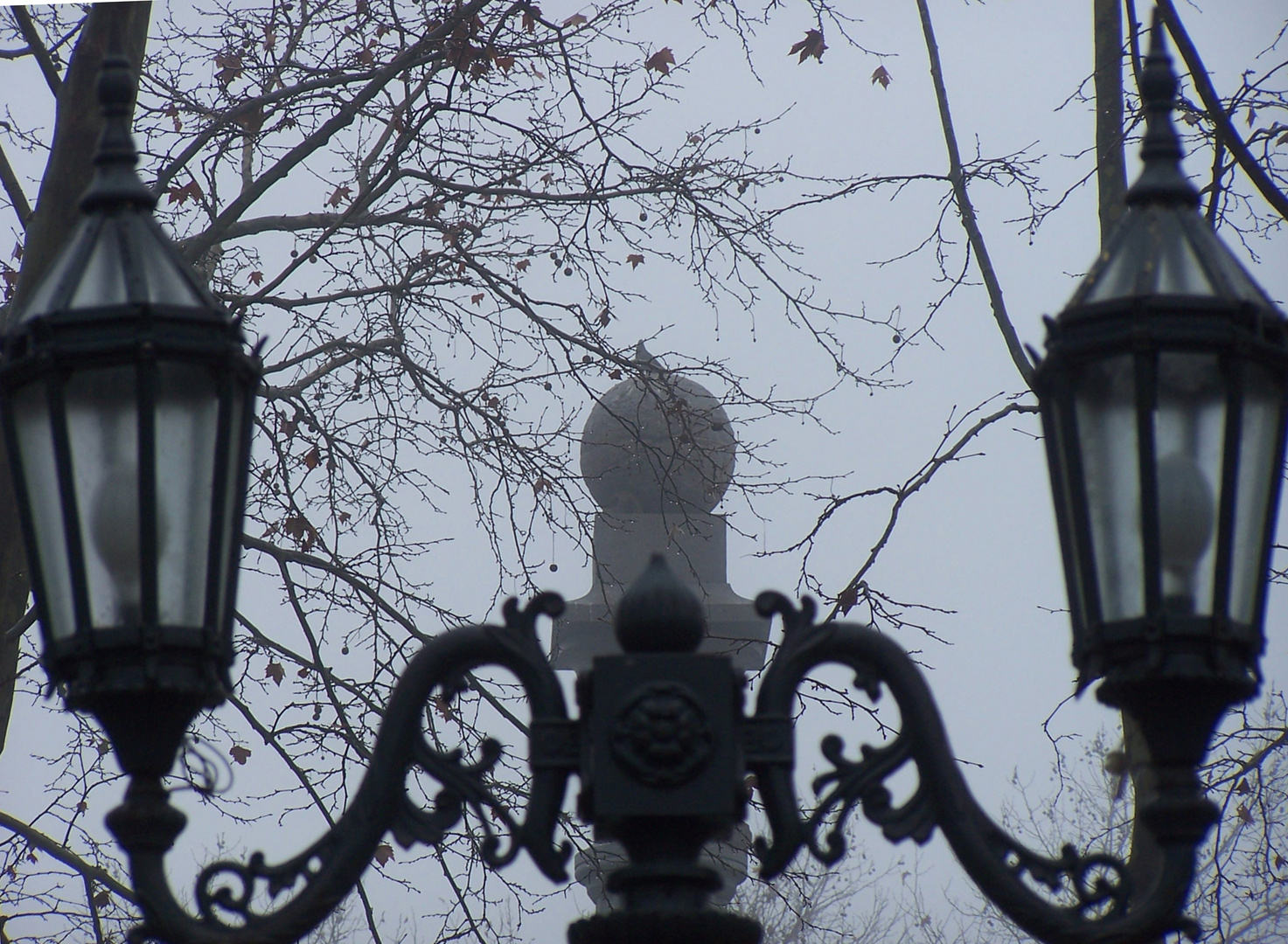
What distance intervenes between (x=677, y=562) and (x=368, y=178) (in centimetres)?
268

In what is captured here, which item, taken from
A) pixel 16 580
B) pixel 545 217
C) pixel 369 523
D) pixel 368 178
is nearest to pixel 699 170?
pixel 545 217

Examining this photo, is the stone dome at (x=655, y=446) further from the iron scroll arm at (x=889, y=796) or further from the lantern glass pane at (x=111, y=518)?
the lantern glass pane at (x=111, y=518)

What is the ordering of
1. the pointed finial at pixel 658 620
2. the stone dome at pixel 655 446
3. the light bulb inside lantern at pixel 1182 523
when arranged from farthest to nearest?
the stone dome at pixel 655 446, the pointed finial at pixel 658 620, the light bulb inside lantern at pixel 1182 523

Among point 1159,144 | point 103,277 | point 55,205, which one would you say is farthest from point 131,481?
point 55,205

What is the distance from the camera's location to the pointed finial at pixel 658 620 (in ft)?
8.70

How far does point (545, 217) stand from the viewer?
928cm

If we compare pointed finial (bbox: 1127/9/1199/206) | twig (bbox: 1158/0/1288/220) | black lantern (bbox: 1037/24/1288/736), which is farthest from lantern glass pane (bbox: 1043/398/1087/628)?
twig (bbox: 1158/0/1288/220)

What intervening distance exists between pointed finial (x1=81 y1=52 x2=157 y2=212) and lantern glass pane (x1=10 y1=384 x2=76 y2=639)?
1.21 ft

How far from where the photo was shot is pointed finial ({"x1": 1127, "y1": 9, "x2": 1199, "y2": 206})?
8.90 ft

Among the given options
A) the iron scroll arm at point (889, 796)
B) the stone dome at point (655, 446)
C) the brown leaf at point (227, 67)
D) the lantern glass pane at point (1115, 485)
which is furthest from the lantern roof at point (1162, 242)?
the brown leaf at point (227, 67)

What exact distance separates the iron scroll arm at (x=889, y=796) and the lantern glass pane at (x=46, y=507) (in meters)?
1.00

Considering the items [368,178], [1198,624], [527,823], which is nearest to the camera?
[1198,624]

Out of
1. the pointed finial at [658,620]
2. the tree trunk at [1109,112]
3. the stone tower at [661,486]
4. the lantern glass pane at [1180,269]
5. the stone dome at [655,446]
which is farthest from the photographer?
the stone dome at [655,446]

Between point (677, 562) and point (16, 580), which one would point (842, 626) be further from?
point (677, 562)
